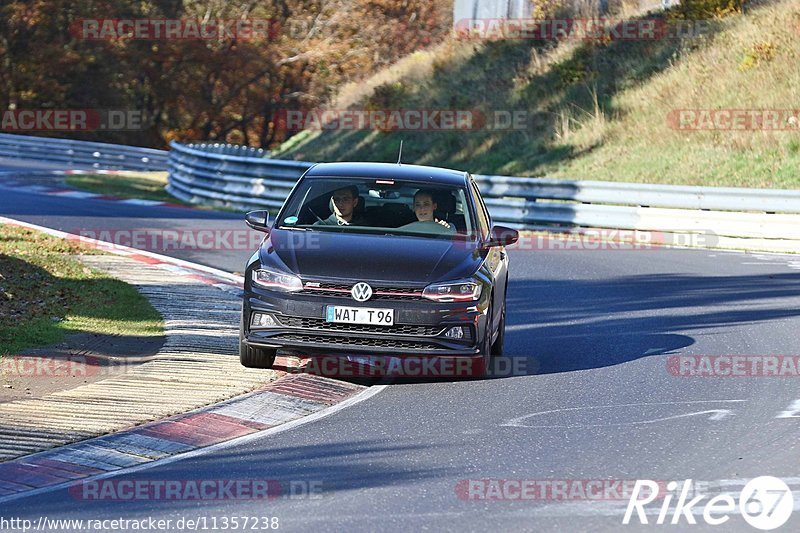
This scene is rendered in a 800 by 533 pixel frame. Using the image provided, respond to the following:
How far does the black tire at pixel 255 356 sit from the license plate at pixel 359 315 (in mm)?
810

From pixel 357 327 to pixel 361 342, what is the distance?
0.12 metres

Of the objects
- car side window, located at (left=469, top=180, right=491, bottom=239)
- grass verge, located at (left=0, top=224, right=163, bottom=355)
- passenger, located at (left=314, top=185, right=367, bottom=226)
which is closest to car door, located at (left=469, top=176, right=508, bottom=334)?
car side window, located at (left=469, top=180, right=491, bottom=239)

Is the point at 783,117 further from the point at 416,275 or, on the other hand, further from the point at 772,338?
the point at 416,275

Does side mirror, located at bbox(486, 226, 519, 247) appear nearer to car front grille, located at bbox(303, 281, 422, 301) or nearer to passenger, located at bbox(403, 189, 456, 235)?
passenger, located at bbox(403, 189, 456, 235)

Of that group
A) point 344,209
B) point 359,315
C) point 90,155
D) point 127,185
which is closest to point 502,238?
point 344,209

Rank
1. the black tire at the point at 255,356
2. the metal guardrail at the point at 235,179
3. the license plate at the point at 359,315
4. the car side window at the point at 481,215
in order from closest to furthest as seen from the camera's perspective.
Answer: the license plate at the point at 359,315 < the black tire at the point at 255,356 < the car side window at the point at 481,215 < the metal guardrail at the point at 235,179

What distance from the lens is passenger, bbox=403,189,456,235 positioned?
11406 millimetres

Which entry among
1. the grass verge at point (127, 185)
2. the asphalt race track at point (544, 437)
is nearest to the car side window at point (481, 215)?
the asphalt race track at point (544, 437)

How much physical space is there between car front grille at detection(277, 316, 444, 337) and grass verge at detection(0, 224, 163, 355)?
7.50 feet

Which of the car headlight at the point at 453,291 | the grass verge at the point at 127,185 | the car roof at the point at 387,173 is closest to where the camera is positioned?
the car headlight at the point at 453,291

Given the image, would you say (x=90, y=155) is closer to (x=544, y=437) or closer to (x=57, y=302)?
(x=57, y=302)

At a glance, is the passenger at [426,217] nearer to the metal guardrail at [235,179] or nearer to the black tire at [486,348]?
the black tire at [486,348]

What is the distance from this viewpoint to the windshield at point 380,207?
450 inches

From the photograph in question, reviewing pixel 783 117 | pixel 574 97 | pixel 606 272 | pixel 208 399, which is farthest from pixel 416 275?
pixel 574 97
